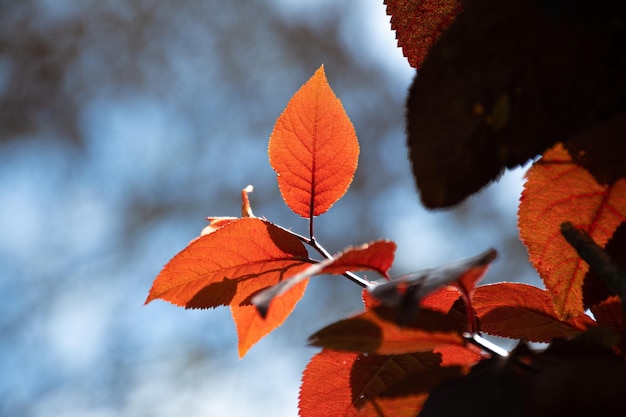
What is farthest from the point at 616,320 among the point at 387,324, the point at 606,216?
the point at 387,324

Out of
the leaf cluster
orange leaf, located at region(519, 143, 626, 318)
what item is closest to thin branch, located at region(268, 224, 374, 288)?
the leaf cluster

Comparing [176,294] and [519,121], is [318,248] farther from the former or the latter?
[519,121]

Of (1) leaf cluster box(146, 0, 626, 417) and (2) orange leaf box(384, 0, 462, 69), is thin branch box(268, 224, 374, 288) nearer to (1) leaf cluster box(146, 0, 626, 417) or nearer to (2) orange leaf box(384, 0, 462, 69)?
(1) leaf cluster box(146, 0, 626, 417)

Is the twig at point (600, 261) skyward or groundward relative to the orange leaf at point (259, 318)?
groundward

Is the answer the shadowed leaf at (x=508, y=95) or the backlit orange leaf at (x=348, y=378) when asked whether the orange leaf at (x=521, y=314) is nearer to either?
the backlit orange leaf at (x=348, y=378)

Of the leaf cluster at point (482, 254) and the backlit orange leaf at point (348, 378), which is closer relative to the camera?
the leaf cluster at point (482, 254)

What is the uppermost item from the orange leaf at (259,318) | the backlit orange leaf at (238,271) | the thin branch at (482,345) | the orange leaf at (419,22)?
the orange leaf at (419,22)

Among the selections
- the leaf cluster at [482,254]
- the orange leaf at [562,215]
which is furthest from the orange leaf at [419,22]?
the orange leaf at [562,215]
